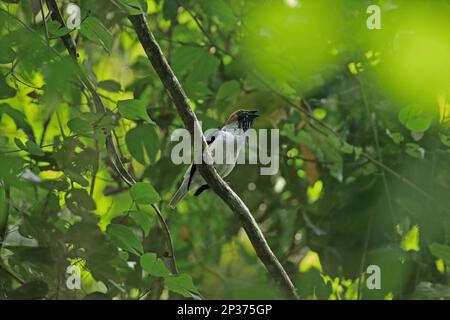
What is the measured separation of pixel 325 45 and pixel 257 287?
50.5 inches

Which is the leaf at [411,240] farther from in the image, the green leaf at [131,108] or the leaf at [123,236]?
the green leaf at [131,108]

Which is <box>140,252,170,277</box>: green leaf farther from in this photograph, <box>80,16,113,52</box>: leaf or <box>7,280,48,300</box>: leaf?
<box>80,16,113,52</box>: leaf

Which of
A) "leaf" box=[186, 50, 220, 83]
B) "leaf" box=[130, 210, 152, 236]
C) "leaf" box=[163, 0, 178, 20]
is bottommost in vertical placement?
"leaf" box=[130, 210, 152, 236]

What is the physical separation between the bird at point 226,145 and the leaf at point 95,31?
130cm

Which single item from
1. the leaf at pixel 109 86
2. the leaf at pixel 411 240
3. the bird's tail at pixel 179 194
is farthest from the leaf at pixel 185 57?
the leaf at pixel 411 240

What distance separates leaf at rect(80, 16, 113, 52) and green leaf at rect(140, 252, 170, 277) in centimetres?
70

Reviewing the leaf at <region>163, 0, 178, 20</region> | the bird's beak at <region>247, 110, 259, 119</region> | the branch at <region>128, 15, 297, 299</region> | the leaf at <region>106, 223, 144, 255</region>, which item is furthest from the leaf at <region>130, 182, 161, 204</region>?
the bird's beak at <region>247, 110, 259, 119</region>

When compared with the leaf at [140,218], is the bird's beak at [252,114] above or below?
above

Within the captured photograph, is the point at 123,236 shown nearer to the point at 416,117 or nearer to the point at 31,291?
the point at 31,291

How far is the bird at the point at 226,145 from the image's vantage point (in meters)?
3.56

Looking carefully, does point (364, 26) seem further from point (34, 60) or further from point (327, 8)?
point (34, 60)

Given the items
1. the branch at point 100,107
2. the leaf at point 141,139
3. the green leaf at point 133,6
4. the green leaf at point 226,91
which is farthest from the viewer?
the green leaf at point 226,91

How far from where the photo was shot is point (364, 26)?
3387mm

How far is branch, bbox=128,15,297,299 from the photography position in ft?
8.36
